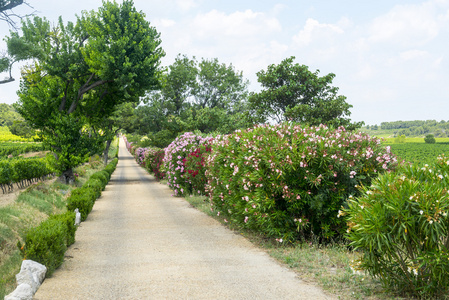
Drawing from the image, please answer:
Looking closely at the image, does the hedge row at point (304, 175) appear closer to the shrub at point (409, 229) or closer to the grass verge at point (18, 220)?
the shrub at point (409, 229)

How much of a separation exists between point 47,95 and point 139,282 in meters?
18.4

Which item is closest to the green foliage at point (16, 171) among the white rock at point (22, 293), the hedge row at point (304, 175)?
the hedge row at point (304, 175)

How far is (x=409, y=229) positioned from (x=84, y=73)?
2376 centimetres

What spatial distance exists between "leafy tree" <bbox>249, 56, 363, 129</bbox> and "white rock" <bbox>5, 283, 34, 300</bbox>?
21519 millimetres

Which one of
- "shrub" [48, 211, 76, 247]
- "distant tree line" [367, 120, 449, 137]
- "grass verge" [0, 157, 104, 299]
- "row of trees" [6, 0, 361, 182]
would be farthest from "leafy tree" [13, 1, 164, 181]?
"distant tree line" [367, 120, 449, 137]

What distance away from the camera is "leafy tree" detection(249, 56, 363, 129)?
25469 mm

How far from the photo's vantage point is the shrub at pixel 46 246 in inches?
240

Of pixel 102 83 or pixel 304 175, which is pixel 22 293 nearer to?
pixel 304 175

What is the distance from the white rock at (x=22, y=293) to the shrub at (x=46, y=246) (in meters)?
0.99

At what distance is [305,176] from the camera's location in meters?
7.62

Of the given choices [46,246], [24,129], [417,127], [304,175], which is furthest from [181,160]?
[417,127]

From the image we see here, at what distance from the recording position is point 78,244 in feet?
28.6

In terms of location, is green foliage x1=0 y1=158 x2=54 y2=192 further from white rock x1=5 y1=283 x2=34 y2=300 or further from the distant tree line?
the distant tree line

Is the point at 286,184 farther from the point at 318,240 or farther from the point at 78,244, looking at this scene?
the point at 78,244
